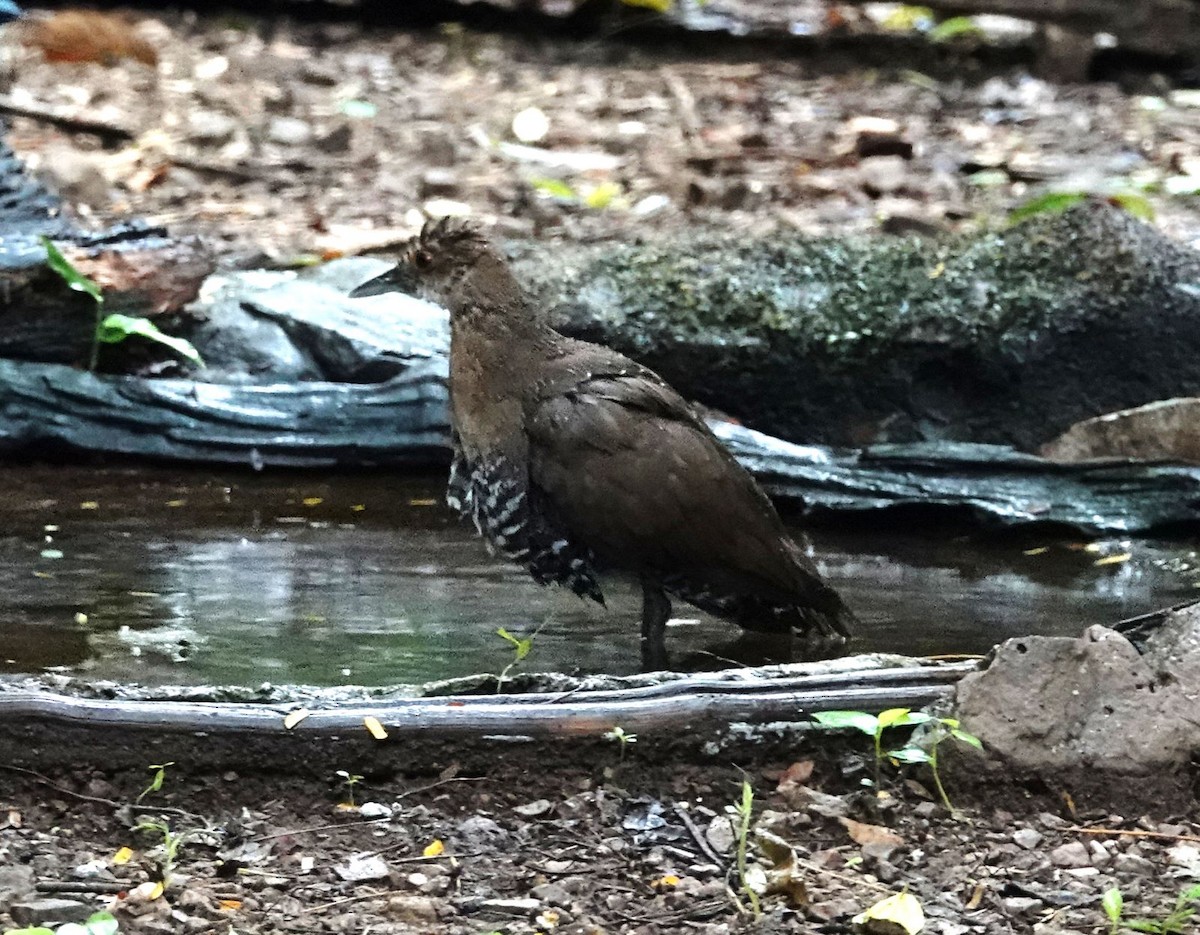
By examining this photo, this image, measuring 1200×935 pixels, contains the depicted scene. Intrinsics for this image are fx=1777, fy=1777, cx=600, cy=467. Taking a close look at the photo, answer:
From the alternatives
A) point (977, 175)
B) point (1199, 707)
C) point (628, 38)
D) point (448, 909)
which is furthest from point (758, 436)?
point (628, 38)

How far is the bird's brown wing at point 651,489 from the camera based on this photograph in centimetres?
411

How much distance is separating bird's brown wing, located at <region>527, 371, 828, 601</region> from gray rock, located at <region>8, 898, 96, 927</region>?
163 cm

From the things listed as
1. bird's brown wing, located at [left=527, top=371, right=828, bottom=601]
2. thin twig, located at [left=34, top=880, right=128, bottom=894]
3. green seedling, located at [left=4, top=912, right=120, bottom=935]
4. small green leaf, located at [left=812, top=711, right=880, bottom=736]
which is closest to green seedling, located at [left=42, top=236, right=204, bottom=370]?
bird's brown wing, located at [left=527, top=371, right=828, bottom=601]

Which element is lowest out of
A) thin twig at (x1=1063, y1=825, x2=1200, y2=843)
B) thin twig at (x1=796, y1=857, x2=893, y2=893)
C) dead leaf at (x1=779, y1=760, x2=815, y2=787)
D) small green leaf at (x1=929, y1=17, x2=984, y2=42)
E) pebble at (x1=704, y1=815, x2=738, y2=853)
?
thin twig at (x1=796, y1=857, x2=893, y2=893)

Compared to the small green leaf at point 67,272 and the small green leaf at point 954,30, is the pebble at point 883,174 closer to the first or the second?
the small green leaf at point 954,30

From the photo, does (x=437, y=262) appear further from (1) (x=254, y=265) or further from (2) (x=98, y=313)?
(1) (x=254, y=265)

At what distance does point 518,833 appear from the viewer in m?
3.21

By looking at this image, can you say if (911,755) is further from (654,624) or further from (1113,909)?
(654,624)

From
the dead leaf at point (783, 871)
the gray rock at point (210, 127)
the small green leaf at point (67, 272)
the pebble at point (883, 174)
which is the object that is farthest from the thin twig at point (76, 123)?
the dead leaf at point (783, 871)

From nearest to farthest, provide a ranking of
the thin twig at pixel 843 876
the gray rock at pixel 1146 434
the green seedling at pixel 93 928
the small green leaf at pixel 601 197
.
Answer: the green seedling at pixel 93 928, the thin twig at pixel 843 876, the gray rock at pixel 1146 434, the small green leaf at pixel 601 197

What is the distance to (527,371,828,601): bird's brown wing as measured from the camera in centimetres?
411

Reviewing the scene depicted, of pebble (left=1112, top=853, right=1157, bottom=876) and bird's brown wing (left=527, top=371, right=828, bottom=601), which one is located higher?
→ bird's brown wing (left=527, top=371, right=828, bottom=601)

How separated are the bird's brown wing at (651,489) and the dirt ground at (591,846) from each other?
0.87m

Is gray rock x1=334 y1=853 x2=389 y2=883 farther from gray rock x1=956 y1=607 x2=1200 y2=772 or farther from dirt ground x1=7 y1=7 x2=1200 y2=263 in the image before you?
dirt ground x1=7 y1=7 x2=1200 y2=263
